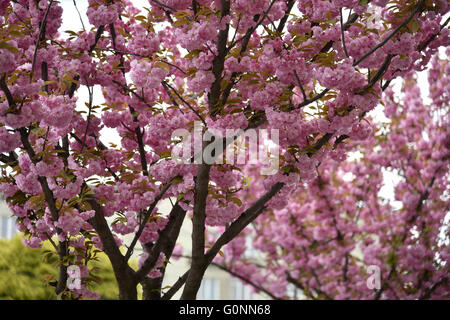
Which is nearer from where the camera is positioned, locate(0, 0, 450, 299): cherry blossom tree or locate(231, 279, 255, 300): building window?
locate(0, 0, 450, 299): cherry blossom tree

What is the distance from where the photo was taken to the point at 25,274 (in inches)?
349

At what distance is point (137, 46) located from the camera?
336cm

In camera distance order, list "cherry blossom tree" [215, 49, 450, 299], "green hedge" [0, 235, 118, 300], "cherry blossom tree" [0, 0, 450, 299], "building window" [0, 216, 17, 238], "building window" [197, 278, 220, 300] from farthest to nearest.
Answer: "building window" [197, 278, 220, 300]
"building window" [0, 216, 17, 238]
"green hedge" [0, 235, 118, 300]
"cherry blossom tree" [215, 49, 450, 299]
"cherry blossom tree" [0, 0, 450, 299]

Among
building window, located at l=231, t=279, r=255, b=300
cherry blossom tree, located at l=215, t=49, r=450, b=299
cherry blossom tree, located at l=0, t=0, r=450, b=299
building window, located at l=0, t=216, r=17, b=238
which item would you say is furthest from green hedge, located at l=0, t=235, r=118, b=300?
building window, located at l=231, t=279, r=255, b=300

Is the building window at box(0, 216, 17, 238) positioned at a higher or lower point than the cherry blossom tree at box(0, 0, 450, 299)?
higher

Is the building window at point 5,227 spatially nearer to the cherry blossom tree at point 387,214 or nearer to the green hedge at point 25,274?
the green hedge at point 25,274

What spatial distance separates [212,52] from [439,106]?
4.16 m

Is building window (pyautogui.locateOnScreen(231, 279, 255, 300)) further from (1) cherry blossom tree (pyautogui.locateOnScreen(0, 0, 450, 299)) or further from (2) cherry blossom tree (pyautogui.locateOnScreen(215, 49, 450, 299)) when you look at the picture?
(1) cherry blossom tree (pyautogui.locateOnScreen(0, 0, 450, 299))

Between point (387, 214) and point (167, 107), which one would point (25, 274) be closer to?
point (387, 214)

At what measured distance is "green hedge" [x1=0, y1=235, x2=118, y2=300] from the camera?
837 cm

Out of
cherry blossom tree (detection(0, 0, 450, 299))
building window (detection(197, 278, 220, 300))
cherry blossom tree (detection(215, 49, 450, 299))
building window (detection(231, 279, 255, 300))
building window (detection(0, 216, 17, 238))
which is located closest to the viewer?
cherry blossom tree (detection(0, 0, 450, 299))

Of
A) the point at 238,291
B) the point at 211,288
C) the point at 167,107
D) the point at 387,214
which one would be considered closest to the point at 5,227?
the point at 211,288

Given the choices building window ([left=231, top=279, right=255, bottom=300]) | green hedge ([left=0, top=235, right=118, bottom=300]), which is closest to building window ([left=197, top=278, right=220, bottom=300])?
building window ([left=231, top=279, right=255, bottom=300])

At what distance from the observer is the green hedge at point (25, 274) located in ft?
Answer: 27.5
